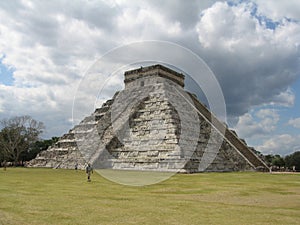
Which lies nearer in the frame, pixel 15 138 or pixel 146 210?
pixel 146 210

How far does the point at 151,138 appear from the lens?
1101 inches

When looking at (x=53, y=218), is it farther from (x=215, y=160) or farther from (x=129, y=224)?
(x=215, y=160)

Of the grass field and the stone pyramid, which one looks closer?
the grass field

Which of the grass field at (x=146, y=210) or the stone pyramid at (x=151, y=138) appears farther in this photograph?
the stone pyramid at (x=151, y=138)

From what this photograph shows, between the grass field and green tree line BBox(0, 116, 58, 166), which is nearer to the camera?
the grass field

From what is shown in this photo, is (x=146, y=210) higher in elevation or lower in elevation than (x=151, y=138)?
lower

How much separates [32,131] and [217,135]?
27652mm

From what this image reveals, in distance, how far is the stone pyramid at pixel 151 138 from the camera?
85.4 feet

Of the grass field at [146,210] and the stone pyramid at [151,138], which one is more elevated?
the stone pyramid at [151,138]

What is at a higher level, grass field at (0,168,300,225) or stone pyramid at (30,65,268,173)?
stone pyramid at (30,65,268,173)

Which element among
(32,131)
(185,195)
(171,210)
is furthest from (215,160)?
(32,131)

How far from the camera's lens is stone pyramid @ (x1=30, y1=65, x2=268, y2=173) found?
1024 inches

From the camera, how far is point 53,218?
7.54m

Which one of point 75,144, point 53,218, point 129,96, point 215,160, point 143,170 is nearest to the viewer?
point 53,218
